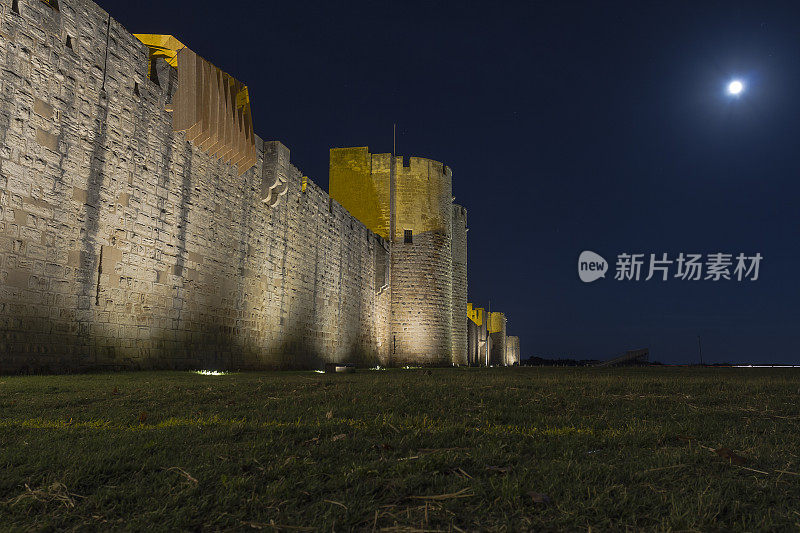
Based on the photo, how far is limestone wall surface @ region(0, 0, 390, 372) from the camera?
805cm

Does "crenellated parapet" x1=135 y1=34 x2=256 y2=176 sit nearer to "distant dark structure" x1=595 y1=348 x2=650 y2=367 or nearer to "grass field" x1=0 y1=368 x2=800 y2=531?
"grass field" x1=0 y1=368 x2=800 y2=531

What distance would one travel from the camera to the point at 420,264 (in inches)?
1020

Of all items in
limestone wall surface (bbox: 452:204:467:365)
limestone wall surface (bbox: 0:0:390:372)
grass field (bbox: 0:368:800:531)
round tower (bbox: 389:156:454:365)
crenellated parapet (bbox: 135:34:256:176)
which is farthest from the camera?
limestone wall surface (bbox: 452:204:467:365)

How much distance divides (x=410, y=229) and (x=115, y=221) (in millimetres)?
17506

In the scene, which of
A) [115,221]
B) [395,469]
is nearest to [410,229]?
[115,221]

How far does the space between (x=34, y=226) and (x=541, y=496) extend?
8874mm

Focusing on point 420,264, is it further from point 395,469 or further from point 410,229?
point 395,469

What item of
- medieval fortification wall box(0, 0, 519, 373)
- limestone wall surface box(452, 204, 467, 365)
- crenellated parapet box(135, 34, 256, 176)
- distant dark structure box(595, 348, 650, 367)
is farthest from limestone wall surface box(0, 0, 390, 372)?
distant dark structure box(595, 348, 650, 367)

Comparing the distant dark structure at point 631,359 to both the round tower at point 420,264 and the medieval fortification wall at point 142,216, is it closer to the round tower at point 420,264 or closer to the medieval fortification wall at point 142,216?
the round tower at point 420,264

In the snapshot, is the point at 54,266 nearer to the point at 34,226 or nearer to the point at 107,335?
the point at 34,226

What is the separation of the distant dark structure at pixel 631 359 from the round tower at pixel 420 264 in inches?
397

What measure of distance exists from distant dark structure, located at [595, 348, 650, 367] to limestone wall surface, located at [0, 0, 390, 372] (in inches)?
845

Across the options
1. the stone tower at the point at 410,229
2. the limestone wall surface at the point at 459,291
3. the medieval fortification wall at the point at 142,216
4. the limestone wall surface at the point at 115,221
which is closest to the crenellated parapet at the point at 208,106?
the medieval fortification wall at the point at 142,216

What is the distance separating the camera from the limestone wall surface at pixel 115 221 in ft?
26.4
